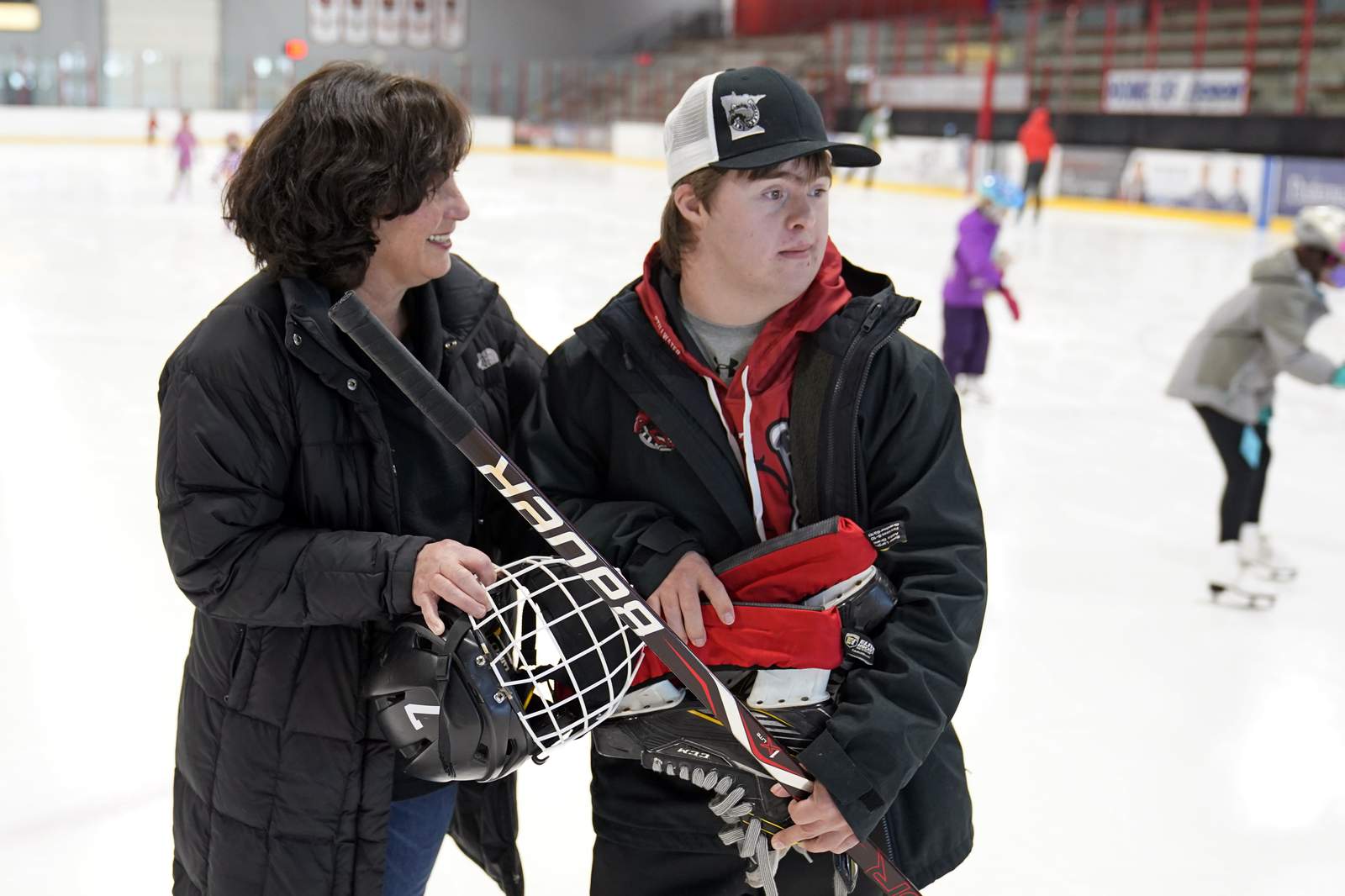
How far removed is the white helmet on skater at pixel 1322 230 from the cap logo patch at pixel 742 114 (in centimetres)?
297

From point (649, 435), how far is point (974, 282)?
188 inches

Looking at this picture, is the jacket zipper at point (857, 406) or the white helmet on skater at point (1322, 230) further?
the white helmet on skater at point (1322, 230)

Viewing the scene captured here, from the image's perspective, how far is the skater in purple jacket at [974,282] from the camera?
5.86 m

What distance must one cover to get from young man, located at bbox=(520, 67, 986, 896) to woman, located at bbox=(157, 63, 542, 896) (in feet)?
0.56

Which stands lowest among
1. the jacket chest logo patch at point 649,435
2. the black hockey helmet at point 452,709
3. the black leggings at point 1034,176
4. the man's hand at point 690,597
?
the black hockey helmet at point 452,709

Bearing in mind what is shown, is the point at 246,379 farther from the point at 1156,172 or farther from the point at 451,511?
the point at 1156,172

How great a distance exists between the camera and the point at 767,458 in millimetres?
1328

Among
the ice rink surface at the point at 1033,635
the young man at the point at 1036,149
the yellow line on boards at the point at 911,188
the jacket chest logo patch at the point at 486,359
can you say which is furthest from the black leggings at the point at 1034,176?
the jacket chest logo patch at the point at 486,359

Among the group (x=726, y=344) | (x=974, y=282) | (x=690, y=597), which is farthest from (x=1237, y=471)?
(x=690, y=597)

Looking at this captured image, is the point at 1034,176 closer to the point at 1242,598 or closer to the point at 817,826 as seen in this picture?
the point at 1242,598

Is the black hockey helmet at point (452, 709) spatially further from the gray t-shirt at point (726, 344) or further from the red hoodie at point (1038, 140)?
the red hoodie at point (1038, 140)

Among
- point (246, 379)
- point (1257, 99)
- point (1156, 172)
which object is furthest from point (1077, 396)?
point (1257, 99)

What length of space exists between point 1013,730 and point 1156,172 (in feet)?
45.3

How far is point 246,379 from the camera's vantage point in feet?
4.10
